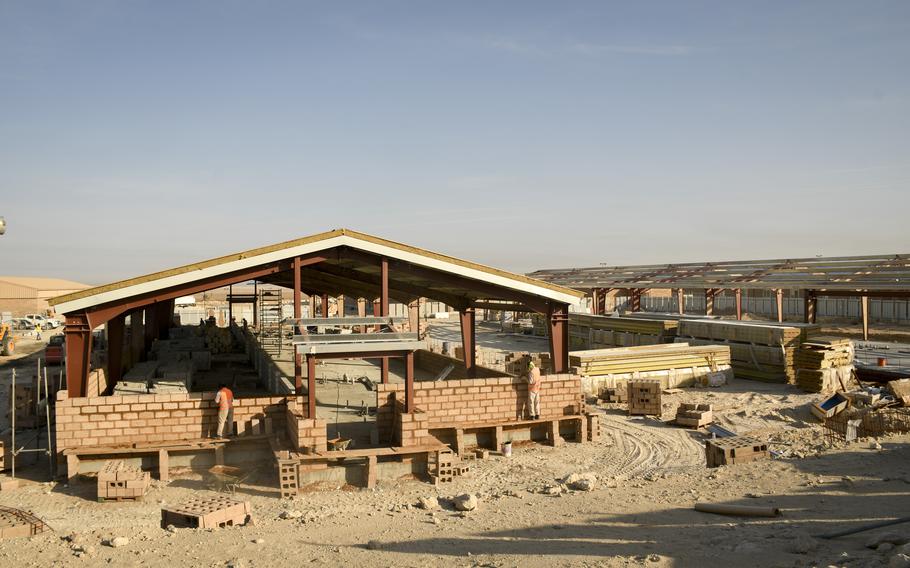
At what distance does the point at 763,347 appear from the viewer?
87.1 ft

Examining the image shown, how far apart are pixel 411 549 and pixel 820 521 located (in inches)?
241

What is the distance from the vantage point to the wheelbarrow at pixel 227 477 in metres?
13.5

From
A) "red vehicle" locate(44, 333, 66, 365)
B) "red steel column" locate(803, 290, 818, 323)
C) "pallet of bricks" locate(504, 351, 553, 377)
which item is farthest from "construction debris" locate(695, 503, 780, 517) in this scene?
"red steel column" locate(803, 290, 818, 323)

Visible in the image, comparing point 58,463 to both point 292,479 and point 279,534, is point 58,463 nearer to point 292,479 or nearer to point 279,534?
point 292,479

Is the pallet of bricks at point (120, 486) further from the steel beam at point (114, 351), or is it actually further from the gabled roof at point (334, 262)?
the steel beam at point (114, 351)

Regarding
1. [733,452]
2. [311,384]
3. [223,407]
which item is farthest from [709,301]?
[223,407]

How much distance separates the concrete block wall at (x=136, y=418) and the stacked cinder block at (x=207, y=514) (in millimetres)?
3632

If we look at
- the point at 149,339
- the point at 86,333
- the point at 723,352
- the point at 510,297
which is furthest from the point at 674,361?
the point at 149,339

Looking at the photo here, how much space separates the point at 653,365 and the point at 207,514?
18.5 m

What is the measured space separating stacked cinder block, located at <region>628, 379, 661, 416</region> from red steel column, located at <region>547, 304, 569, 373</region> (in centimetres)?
359

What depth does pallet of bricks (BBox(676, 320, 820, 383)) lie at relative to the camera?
25641 millimetres

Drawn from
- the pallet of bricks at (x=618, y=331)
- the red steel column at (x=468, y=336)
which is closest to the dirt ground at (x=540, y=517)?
the red steel column at (x=468, y=336)

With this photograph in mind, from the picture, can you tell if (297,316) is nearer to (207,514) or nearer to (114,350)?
(207,514)

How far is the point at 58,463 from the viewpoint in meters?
14.1
